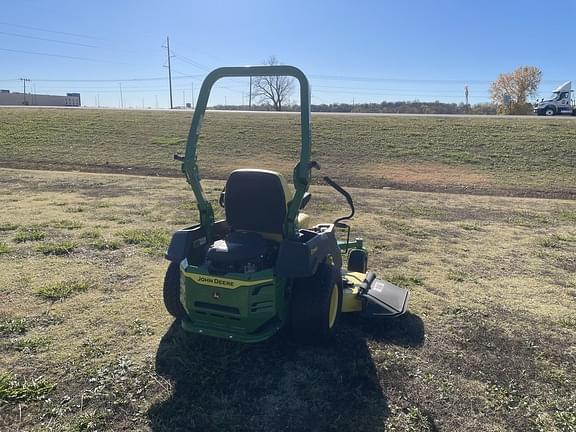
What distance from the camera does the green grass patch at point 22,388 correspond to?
288 centimetres

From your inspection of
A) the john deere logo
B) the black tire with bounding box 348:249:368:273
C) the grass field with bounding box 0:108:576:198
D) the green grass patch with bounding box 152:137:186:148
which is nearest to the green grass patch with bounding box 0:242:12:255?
the john deere logo

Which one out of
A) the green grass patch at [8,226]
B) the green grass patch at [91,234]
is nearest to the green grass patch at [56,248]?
the green grass patch at [91,234]

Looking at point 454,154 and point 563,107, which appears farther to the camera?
point 563,107

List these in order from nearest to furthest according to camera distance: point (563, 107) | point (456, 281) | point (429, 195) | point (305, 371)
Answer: point (305, 371) < point (456, 281) < point (429, 195) < point (563, 107)

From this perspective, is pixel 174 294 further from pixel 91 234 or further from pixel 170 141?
pixel 170 141

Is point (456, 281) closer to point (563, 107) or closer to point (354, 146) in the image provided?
point (354, 146)

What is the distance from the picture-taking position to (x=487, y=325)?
403 cm

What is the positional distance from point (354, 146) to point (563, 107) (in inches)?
740

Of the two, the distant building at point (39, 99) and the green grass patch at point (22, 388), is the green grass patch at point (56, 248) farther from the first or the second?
the distant building at point (39, 99)

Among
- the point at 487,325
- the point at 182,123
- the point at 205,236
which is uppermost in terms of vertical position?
the point at 182,123

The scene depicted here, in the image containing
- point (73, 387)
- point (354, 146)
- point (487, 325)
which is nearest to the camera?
point (73, 387)

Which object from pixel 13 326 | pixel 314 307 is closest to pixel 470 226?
pixel 314 307

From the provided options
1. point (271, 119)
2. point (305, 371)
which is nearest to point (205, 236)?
point (305, 371)

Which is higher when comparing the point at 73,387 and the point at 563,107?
the point at 563,107
